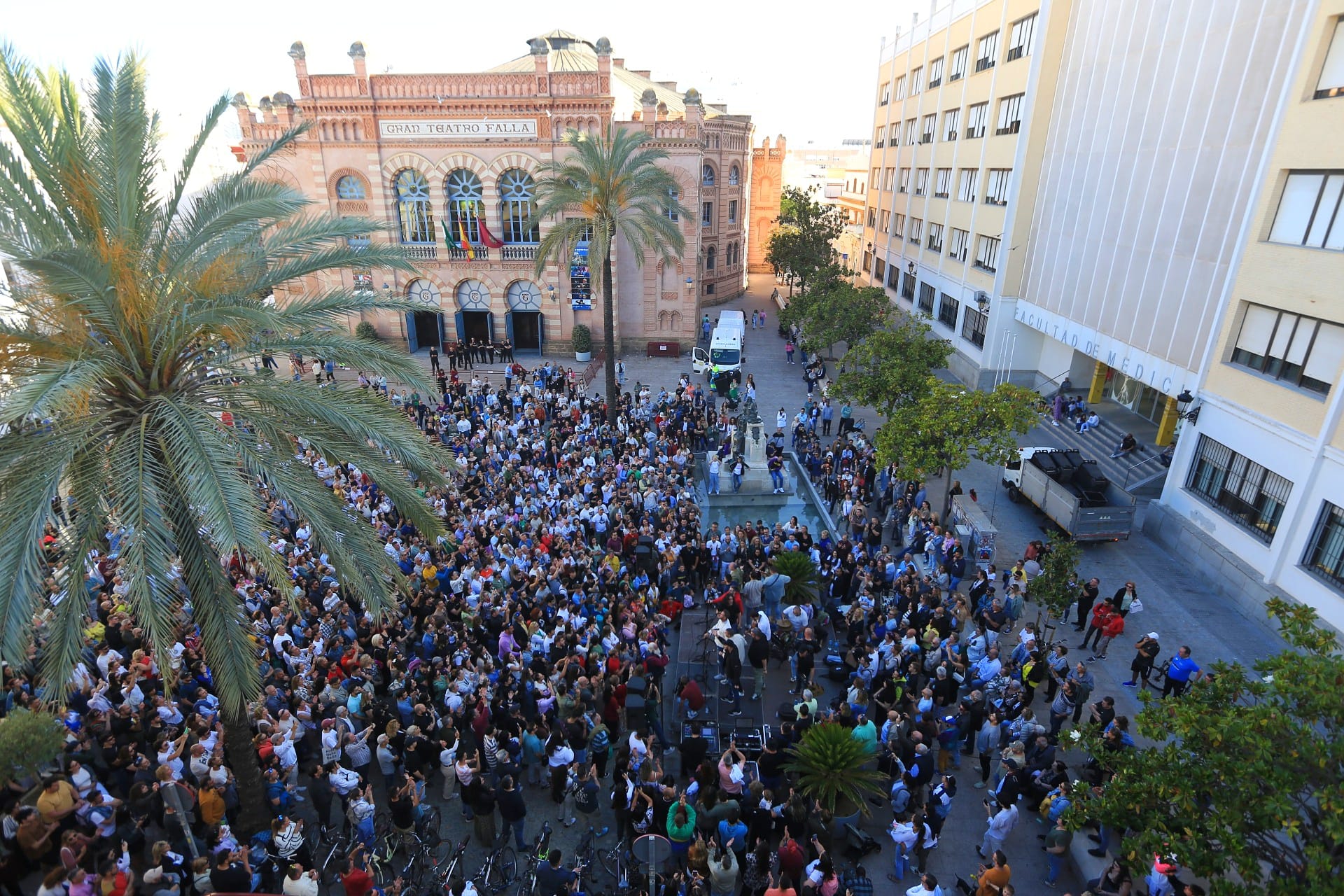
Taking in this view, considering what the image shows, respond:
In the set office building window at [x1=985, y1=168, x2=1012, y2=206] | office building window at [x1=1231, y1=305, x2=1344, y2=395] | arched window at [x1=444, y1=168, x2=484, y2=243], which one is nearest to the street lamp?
office building window at [x1=1231, y1=305, x2=1344, y2=395]

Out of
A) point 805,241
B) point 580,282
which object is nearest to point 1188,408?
point 580,282

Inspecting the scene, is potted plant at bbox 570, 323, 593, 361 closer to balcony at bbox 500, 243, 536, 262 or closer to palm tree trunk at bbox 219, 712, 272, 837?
balcony at bbox 500, 243, 536, 262

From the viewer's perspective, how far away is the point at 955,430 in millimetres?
16312

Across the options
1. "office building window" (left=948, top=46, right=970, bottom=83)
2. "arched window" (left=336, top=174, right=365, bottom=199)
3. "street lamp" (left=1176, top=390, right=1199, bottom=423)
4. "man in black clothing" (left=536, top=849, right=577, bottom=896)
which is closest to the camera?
"man in black clothing" (left=536, top=849, right=577, bottom=896)

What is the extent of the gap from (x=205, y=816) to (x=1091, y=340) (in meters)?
26.2

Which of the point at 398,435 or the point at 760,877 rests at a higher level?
the point at 398,435

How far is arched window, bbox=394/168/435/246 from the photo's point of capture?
3475cm

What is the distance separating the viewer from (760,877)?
8570mm

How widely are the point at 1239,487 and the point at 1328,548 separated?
2651mm

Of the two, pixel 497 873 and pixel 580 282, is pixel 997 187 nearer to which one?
pixel 580 282

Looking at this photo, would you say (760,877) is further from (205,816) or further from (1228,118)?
(1228,118)

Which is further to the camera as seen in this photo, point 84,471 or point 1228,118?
point 1228,118

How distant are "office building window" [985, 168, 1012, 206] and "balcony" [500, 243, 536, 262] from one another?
68.1 ft

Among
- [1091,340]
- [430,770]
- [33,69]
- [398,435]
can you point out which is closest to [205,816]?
[430,770]
